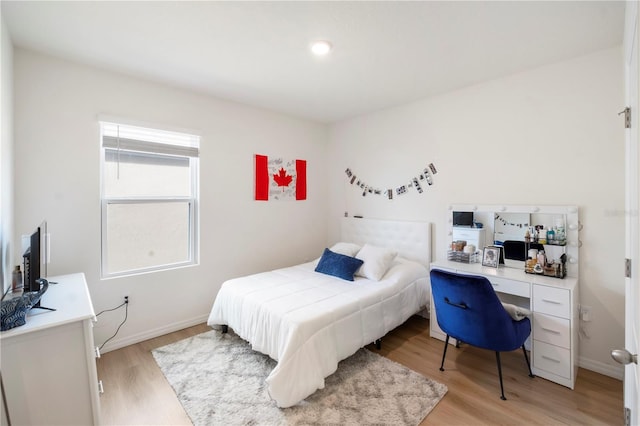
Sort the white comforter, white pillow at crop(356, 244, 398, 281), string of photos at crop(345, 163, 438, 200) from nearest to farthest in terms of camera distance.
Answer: the white comforter, white pillow at crop(356, 244, 398, 281), string of photos at crop(345, 163, 438, 200)

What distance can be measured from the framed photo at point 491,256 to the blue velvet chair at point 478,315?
674 millimetres

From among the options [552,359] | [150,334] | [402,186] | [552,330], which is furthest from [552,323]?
[150,334]

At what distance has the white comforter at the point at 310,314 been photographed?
196 centimetres

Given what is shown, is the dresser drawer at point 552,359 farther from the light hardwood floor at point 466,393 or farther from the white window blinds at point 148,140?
the white window blinds at point 148,140

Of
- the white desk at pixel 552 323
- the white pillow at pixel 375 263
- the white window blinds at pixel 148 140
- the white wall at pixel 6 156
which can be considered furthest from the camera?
the white pillow at pixel 375 263

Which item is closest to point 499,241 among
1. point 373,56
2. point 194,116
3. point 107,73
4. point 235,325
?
point 373,56

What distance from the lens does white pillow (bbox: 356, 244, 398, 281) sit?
2.99 m

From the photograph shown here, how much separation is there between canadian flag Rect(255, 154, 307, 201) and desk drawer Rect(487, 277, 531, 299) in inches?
102

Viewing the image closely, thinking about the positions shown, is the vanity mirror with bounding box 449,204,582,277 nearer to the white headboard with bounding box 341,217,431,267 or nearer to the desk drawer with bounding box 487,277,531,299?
the desk drawer with bounding box 487,277,531,299

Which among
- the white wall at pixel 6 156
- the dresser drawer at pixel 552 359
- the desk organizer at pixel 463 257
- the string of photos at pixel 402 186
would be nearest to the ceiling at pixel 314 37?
the white wall at pixel 6 156

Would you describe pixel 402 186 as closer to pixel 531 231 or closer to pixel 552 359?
pixel 531 231

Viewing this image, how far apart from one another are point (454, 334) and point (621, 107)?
2.15m

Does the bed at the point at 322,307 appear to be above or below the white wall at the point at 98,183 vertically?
below

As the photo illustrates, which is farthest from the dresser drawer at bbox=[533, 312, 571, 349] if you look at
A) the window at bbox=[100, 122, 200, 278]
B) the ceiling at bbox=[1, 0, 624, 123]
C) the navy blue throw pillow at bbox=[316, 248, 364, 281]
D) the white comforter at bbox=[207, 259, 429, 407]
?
the window at bbox=[100, 122, 200, 278]
